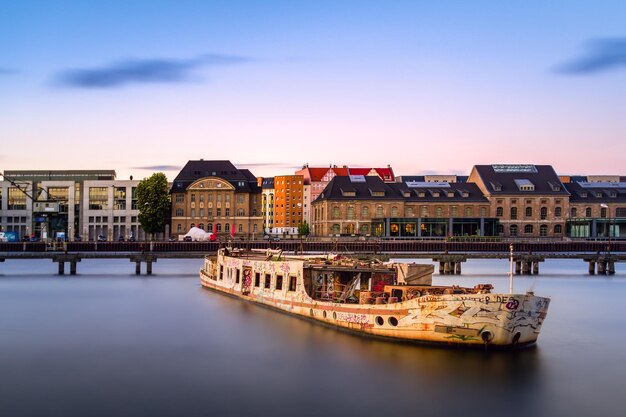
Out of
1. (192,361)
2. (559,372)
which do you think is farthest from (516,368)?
(192,361)

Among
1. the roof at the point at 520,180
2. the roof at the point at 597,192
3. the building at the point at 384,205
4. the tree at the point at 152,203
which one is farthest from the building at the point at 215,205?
the roof at the point at 597,192

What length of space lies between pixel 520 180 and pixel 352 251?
231 ft

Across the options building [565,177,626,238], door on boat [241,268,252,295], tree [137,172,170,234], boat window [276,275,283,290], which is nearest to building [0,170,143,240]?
tree [137,172,170,234]

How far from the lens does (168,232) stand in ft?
540

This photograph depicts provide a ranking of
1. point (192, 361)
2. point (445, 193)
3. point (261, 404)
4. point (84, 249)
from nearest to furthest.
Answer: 1. point (261, 404)
2. point (192, 361)
3. point (84, 249)
4. point (445, 193)

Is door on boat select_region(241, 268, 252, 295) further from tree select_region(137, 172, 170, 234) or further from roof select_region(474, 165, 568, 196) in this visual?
roof select_region(474, 165, 568, 196)

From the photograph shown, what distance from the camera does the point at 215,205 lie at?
160750mm

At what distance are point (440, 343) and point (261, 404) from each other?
10.1m

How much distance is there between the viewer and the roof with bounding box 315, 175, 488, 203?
14675cm

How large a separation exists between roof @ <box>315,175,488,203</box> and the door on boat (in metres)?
88.8

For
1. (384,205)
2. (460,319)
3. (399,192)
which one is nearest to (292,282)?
(460,319)

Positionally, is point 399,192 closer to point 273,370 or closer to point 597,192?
point 597,192

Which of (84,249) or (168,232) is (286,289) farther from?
(168,232)

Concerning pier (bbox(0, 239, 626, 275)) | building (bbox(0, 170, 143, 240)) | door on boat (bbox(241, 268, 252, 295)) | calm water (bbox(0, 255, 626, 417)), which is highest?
building (bbox(0, 170, 143, 240))
